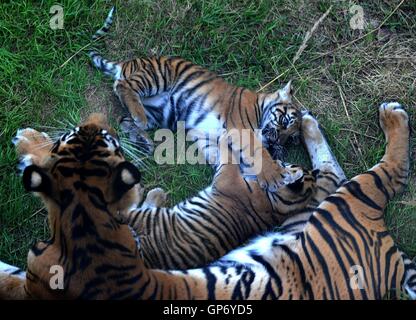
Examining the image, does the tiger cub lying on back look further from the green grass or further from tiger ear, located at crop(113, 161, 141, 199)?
tiger ear, located at crop(113, 161, 141, 199)

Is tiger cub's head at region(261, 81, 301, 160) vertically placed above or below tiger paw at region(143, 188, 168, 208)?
above

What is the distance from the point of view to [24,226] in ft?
13.1

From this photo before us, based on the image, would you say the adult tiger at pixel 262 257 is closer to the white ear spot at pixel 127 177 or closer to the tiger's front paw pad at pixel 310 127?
the white ear spot at pixel 127 177

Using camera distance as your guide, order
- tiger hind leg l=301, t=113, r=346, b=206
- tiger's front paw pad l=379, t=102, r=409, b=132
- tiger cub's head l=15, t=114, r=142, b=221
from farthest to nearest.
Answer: tiger's front paw pad l=379, t=102, r=409, b=132 < tiger hind leg l=301, t=113, r=346, b=206 < tiger cub's head l=15, t=114, r=142, b=221

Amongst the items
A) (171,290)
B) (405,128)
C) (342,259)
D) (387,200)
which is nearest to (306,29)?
(405,128)

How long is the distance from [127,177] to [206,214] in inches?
32.5

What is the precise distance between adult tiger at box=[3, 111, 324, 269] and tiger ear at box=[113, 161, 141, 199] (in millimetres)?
441

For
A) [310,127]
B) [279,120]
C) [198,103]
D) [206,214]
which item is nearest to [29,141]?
[198,103]

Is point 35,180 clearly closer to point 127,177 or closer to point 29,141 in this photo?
point 127,177

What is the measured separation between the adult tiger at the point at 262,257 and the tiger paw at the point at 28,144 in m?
0.72

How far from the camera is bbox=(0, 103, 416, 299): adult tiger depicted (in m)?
3.09

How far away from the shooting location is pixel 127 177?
3.13m

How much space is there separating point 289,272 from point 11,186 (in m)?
1.90

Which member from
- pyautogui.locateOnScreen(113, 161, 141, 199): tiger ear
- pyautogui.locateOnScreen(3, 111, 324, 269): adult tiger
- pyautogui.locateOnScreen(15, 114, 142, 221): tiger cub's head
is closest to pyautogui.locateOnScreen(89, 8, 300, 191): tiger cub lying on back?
pyautogui.locateOnScreen(3, 111, 324, 269): adult tiger
